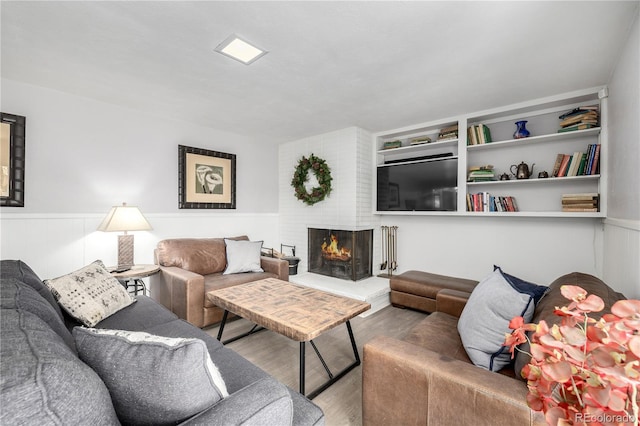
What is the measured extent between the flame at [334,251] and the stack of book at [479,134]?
6.98 feet

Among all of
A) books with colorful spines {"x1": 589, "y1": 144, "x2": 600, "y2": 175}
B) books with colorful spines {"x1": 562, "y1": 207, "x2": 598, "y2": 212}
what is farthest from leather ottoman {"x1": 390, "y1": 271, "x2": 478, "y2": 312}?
books with colorful spines {"x1": 589, "y1": 144, "x2": 600, "y2": 175}

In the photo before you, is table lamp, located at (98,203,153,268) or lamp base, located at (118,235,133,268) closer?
table lamp, located at (98,203,153,268)

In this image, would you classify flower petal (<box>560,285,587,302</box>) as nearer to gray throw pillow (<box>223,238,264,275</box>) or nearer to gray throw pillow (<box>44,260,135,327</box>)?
gray throw pillow (<box>44,260,135,327</box>)

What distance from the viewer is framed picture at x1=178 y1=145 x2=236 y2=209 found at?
3629mm

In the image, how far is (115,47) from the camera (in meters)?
1.96

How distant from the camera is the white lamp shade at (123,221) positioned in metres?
2.74

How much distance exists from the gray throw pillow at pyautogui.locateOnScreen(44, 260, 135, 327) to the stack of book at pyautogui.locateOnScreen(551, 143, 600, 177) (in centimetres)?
417

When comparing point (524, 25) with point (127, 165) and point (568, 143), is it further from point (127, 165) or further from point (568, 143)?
point (127, 165)

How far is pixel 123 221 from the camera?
2.80 metres

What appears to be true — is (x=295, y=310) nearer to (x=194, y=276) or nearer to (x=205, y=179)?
(x=194, y=276)

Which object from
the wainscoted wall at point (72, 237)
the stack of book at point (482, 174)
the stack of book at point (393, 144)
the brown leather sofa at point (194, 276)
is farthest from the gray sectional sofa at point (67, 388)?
the stack of book at point (393, 144)

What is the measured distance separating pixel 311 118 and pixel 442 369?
310 centimetres

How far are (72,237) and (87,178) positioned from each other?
63 centimetres
